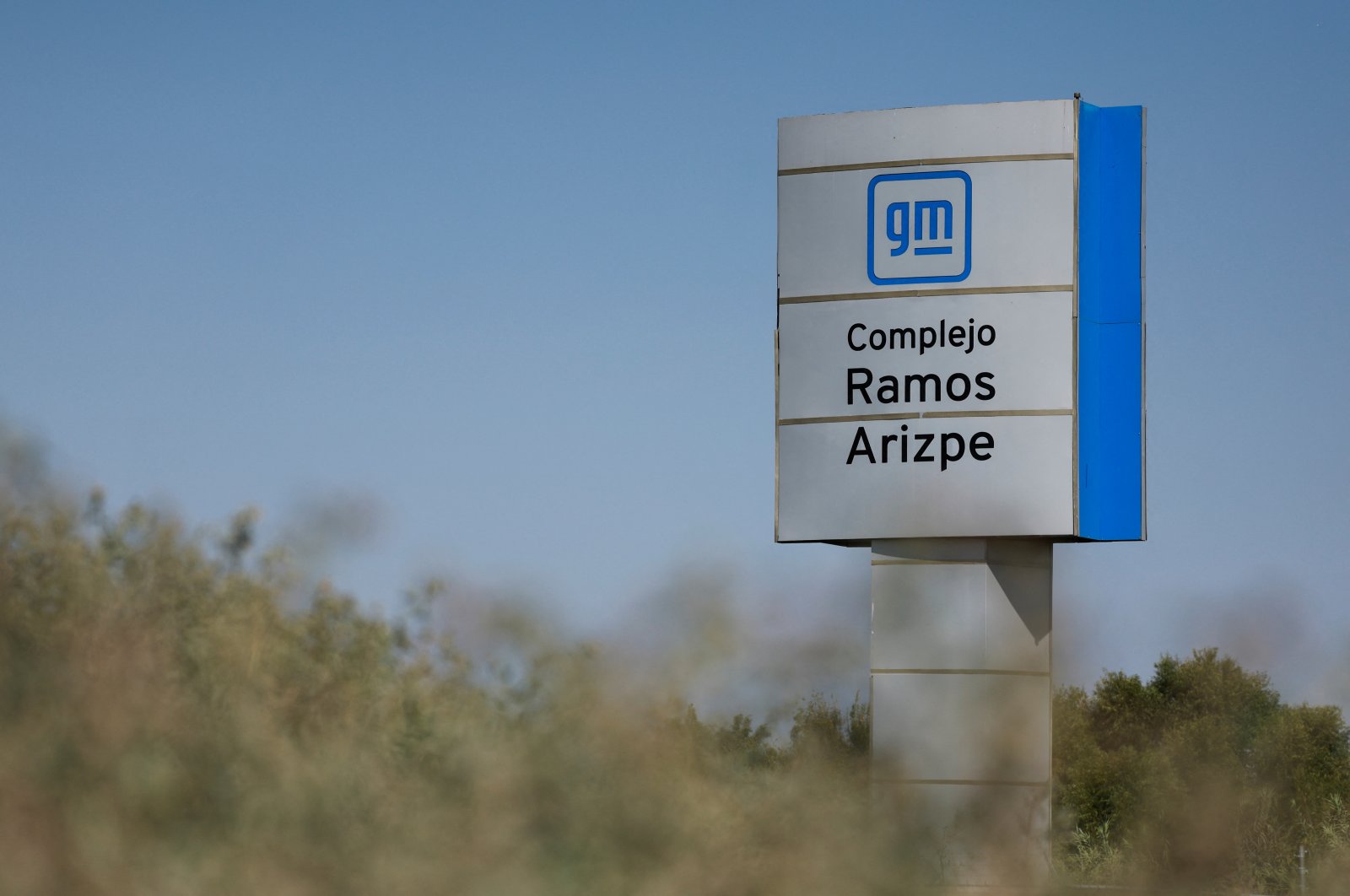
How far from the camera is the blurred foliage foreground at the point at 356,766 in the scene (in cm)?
477

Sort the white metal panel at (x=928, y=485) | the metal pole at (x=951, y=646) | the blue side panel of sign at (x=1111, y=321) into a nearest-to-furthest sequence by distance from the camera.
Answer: the metal pole at (x=951, y=646) → the white metal panel at (x=928, y=485) → the blue side panel of sign at (x=1111, y=321)

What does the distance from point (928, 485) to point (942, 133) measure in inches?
107

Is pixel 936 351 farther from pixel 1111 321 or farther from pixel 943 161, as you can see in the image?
pixel 943 161

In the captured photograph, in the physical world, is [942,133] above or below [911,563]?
above

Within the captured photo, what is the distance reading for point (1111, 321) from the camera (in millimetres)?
13227

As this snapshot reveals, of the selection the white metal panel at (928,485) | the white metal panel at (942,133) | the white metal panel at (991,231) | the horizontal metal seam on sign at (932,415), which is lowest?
the white metal panel at (928,485)

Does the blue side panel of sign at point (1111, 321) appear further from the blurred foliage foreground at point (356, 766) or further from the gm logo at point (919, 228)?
the blurred foliage foreground at point (356, 766)

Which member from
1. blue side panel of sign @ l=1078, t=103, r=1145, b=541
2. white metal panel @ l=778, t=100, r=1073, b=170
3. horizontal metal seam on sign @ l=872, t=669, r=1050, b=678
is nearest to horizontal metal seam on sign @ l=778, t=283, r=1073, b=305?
blue side panel of sign @ l=1078, t=103, r=1145, b=541

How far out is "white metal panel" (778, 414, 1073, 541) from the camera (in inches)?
511

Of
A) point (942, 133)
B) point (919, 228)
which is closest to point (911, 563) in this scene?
point (919, 228)

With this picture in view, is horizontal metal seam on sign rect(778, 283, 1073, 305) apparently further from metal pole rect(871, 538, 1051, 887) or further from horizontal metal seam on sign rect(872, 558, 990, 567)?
horizontal metal seam on sign rect(872, 558, 990, 567)

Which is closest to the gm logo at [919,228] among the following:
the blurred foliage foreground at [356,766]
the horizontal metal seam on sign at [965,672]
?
the horizontal metal seam on sign at [965,672]

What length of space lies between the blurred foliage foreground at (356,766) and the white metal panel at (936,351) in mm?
6785

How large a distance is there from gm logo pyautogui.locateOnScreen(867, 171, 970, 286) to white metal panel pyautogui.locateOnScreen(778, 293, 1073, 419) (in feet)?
0.73
